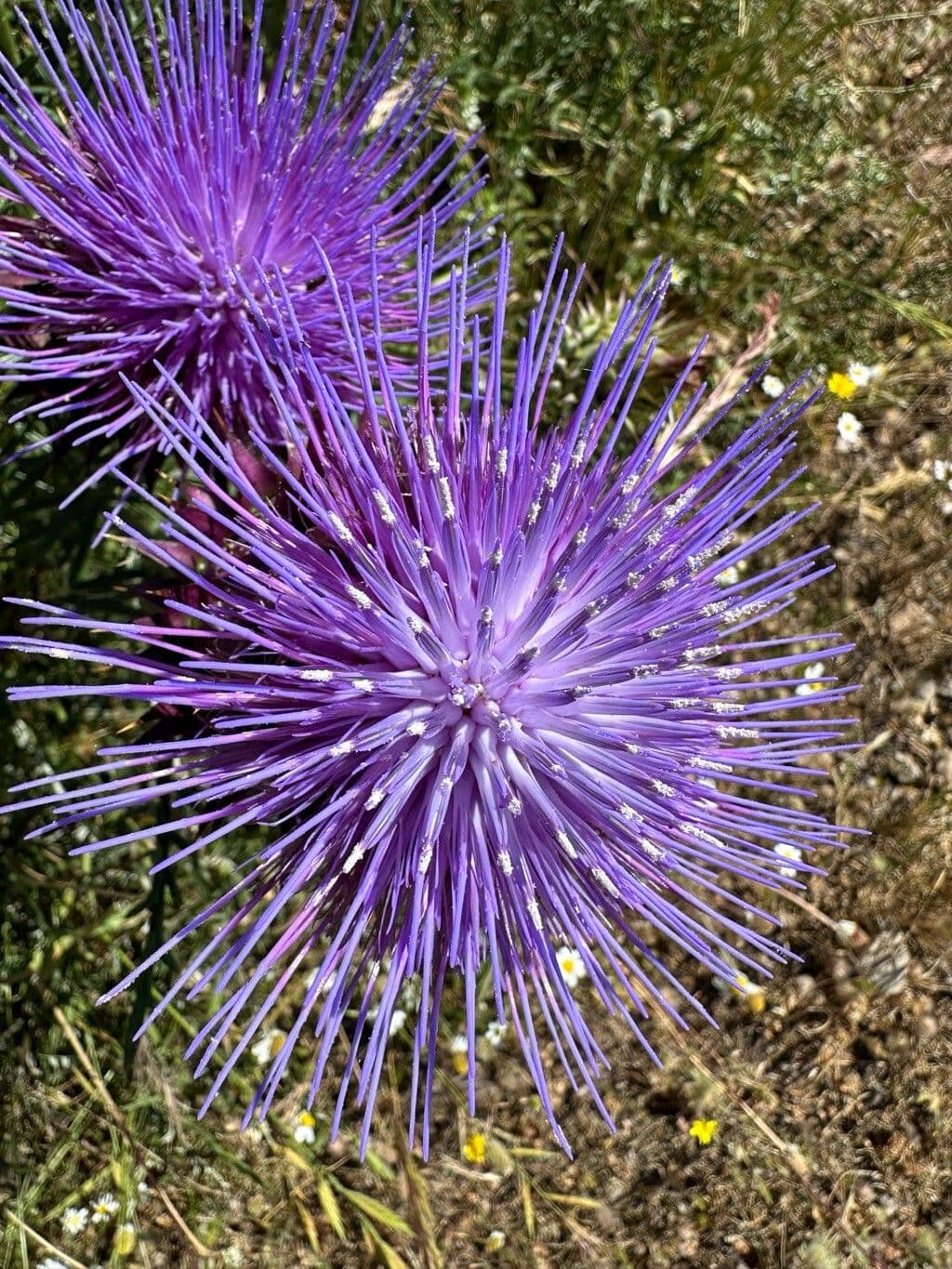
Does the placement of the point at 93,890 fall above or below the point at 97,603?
below

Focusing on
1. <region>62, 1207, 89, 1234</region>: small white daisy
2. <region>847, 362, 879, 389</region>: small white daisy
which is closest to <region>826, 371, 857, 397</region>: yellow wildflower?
<region>847, 362, 879, 389</region>: small white daisy

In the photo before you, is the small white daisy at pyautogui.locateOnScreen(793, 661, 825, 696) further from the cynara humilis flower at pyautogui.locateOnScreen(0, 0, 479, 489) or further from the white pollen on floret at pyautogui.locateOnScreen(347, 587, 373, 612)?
the white pollen on floret at pyautogui.locateOnScreen(347, 587, 373, 612)

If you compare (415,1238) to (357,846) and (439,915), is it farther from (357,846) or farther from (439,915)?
(357,846)

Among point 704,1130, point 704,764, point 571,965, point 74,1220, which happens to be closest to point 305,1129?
point 74,1220

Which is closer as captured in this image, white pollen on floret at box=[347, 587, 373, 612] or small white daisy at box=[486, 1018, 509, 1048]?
white pollen on floret at box=[347, 587, 373, 612]

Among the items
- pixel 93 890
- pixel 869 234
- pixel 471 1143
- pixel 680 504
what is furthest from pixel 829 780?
pixel 93 890

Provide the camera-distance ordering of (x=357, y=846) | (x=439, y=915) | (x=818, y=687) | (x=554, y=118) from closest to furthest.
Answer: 1. (x=357, y=846)
2. (x=439, y=915)
3. (x=554, y=118)
4. (x=818, y=687)

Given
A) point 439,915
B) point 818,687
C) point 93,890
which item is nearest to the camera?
point 439,915
